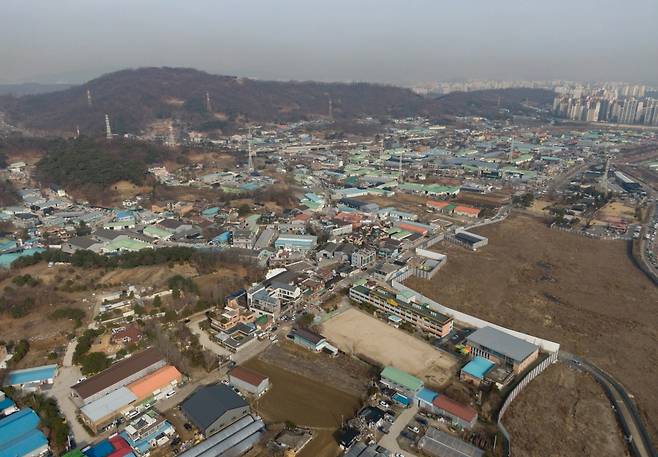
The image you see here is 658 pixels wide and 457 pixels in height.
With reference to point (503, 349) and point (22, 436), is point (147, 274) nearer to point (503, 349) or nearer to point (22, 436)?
point (22, 436)

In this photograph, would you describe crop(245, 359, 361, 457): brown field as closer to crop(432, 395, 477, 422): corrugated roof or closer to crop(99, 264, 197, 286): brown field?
crop(432, 395, 477, 422): corrugated roof

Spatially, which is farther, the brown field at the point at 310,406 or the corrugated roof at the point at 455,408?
the corrugated roof at the point at 455,408

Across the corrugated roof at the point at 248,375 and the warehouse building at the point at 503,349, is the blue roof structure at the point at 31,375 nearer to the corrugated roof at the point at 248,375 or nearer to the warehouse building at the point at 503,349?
the corrugated roof at the point at 248,375

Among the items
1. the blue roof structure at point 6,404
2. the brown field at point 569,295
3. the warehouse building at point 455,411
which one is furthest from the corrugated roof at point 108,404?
the brown field at point 569,295

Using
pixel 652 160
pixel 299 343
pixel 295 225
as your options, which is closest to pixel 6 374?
pixel 299 343

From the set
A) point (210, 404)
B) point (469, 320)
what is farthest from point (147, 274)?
point (469, 320)

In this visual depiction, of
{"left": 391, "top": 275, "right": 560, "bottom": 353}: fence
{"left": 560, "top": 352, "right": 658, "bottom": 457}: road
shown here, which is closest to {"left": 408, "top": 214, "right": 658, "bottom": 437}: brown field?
{"left": 560, "top": 352, "right": 658, "bottom": 457}: road
